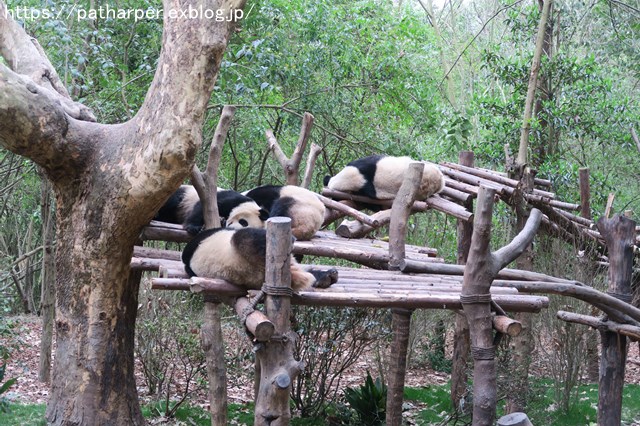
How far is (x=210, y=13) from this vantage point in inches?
168

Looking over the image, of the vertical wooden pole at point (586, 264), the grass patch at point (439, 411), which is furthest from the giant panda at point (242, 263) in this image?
the vertical wooden pole at point (586, 264)

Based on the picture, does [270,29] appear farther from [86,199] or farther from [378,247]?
[86,199]

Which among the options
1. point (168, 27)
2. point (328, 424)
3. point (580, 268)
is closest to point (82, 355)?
point (168, 27)

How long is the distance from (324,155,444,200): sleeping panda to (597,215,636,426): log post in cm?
199

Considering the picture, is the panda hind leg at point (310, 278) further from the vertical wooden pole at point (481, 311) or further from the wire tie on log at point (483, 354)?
the wire tie on log at point (483, 354)

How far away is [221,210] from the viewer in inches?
250

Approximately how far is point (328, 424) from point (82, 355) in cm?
380

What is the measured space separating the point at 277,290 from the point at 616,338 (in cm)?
351

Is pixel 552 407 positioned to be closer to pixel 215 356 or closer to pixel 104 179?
pixel 215 356

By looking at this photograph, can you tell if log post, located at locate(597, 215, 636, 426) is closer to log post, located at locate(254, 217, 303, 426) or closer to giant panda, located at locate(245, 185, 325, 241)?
giant panda, located at locate(245, 185, 325, 241)

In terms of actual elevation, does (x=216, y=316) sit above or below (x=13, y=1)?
below

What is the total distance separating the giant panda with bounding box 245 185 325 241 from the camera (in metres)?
6.17

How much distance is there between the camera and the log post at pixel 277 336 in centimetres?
405

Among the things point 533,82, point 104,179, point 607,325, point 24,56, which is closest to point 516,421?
point 104,179
